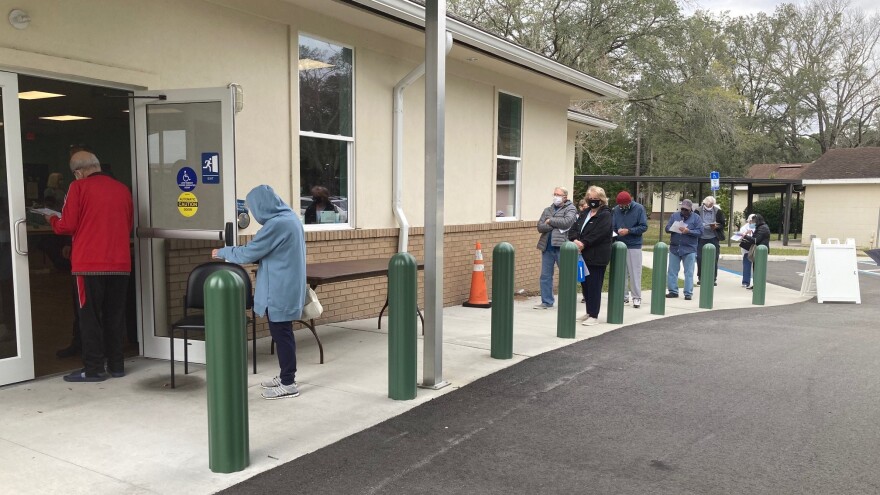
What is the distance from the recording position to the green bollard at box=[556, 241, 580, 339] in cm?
770

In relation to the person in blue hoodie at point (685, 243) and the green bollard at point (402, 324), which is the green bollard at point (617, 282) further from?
the green bollard at point (402, 324)

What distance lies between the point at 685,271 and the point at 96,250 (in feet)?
32.2

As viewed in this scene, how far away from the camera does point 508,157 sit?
12.1 meters

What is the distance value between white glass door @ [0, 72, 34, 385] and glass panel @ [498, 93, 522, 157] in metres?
7.96

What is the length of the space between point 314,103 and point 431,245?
11.1ft

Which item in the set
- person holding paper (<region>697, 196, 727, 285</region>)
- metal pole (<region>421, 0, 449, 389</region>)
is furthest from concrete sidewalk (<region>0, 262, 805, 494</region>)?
person holding paper (<region>697, 196, 727, 285</region>)

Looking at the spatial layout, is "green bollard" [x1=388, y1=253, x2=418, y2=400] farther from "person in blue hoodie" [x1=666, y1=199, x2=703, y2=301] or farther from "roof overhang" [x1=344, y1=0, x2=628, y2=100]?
"person in blue hoodie" [x1=666, y1=199, x2=703, y2=301]

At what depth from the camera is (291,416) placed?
16.3 ft

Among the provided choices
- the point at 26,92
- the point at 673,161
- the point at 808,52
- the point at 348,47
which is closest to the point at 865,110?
the point at 808,52

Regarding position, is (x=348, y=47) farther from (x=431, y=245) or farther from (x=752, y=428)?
(x=752, y=428)

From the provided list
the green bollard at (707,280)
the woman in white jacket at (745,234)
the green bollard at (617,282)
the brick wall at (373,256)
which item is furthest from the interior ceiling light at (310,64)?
the woman in white jacket at (745,234)

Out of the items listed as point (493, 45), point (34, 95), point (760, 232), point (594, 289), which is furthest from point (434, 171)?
point (760, 232)

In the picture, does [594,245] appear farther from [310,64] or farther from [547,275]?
[310,64]

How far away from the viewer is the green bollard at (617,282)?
8.76 meters
